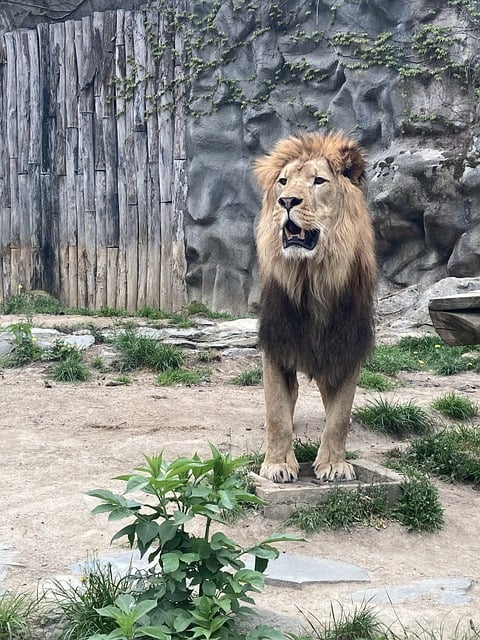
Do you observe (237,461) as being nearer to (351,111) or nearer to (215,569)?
(215,569)

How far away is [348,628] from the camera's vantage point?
271 centimetres

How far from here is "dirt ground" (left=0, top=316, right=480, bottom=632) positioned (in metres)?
3.17

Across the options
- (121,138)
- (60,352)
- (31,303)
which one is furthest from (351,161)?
(31,303)

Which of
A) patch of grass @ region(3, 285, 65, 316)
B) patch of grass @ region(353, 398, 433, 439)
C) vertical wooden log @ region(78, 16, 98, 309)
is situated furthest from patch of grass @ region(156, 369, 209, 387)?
vertical wooden log @ region(78, 16, 98, 309)

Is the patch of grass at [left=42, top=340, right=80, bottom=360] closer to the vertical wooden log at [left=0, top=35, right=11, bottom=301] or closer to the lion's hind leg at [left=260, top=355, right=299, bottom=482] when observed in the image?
the lion's hind leg at [left=260, top=355, right=299, bottom=482]

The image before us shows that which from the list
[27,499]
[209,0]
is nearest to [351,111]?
[209,0]

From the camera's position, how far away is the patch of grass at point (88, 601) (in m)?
2.61

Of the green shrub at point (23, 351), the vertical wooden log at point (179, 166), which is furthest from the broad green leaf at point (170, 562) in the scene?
the vertical wooden log at point (179, 166)

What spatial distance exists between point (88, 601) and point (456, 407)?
385 cm

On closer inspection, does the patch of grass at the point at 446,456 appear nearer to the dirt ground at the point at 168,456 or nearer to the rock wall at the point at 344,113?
the dirt ground at the point at 168,456

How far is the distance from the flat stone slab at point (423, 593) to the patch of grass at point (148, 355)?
4.42 meters

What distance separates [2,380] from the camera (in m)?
6.94

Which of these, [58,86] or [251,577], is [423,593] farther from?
[58,86]

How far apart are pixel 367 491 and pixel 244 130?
24.1 feet
